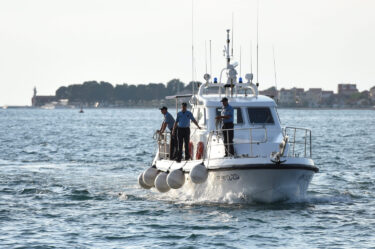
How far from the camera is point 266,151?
64.4 feet

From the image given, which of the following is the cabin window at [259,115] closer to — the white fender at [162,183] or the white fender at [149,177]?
the white fender at [162,183]

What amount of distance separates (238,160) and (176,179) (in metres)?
2.23

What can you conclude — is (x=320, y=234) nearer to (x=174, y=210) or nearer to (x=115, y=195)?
(x=174, y=210)

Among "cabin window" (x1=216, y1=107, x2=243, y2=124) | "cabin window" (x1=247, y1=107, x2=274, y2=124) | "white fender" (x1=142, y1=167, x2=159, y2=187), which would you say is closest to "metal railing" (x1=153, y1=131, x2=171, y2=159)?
"white fender" (x1=142, y1=167, x2=159, y2=187)

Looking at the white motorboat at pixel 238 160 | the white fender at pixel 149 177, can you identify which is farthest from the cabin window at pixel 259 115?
the white fender at pixel 149 177

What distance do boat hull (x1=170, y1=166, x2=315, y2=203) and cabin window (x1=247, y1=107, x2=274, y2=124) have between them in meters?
2.44

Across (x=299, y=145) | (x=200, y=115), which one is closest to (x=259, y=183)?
(x=200, y=115)

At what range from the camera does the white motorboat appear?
59.7ft

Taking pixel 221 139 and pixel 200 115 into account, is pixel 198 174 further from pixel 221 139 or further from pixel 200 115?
pixel 200 115

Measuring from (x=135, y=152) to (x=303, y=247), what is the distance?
2930cm

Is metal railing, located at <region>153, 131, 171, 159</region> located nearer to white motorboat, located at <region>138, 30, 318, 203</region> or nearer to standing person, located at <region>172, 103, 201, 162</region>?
white motorboat, located at <region>138, 30, 318, 203</region>

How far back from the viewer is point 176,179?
1983 centimetres

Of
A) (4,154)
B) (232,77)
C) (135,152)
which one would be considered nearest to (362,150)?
(135,152)

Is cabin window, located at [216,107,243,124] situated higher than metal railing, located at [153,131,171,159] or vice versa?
cabin window, located at [216,107,243,124]
